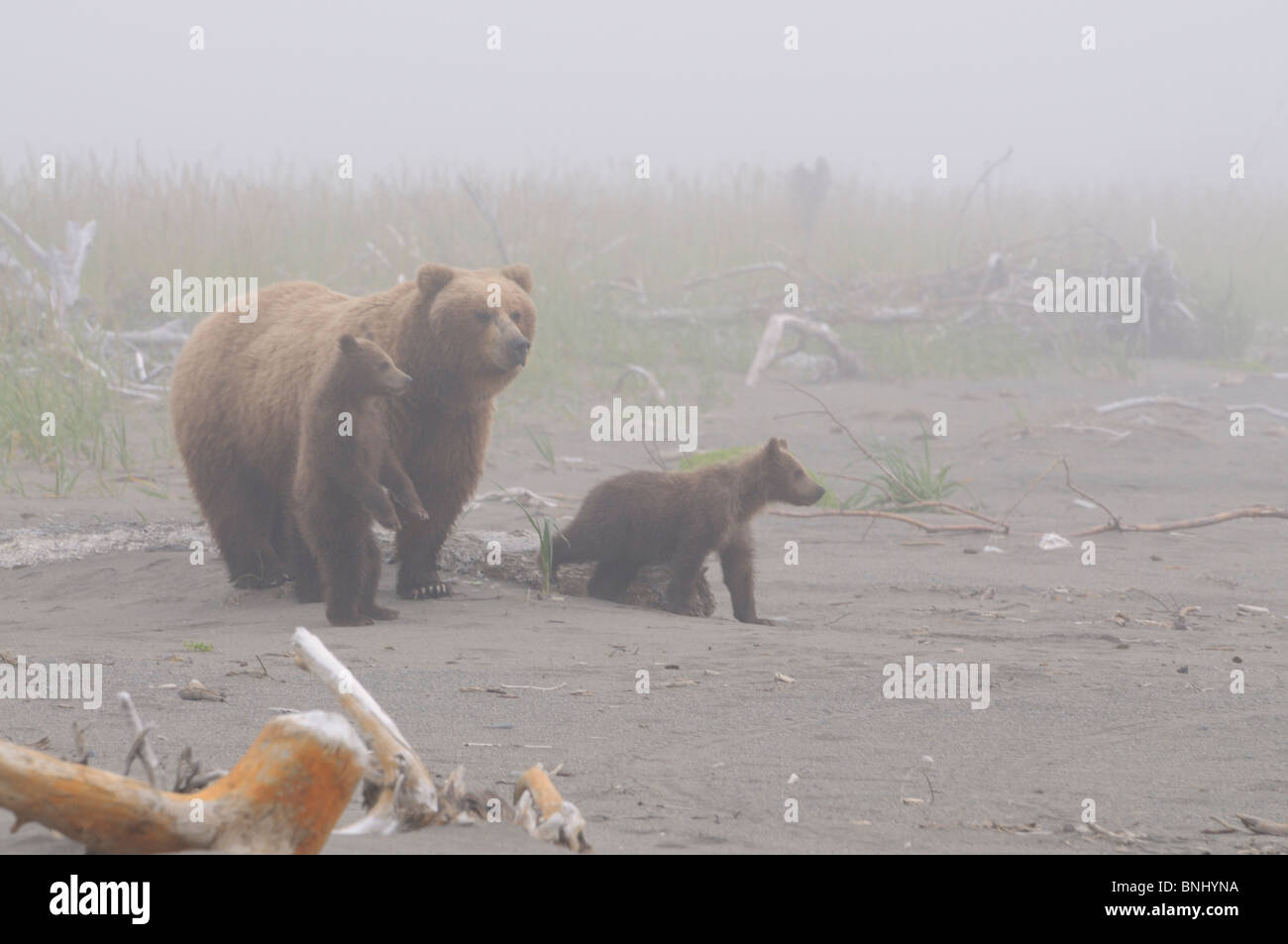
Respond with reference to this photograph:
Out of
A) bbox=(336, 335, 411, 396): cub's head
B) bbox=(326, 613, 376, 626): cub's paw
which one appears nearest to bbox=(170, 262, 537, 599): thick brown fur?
bbox=(336, 335, 411, 396): cub's head

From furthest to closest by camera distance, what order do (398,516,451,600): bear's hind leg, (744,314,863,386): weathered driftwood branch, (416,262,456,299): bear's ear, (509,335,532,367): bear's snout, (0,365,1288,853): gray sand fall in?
(744,314,863,386): weathered driftwood branch < (398,516,451,600): bear's hind leg < (416,262,456,299): bear's ear < (509,335,532,367): bear's snout < (0,365,1288,853): gray sand

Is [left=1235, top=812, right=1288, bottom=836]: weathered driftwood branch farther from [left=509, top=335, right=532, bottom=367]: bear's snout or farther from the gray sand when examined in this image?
[left=509, top=335, right=532, bottom=367]: bear's snout

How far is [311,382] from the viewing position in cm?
605

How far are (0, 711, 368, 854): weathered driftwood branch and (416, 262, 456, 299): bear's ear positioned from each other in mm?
3983

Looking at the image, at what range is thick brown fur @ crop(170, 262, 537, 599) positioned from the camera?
6.17 meters

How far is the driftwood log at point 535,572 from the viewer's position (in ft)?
22.8

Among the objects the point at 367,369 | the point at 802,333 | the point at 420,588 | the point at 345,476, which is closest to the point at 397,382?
the point at 367,369

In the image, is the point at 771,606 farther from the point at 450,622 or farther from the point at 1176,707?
the point at 1176,707

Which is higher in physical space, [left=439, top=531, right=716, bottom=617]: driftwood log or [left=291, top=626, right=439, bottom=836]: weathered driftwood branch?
[left=291, top=626, right=439, bottom=836]: weathered driftwood branch

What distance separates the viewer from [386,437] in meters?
6.05

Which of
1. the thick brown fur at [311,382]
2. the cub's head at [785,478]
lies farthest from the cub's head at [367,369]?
the cub's head at [785,478]

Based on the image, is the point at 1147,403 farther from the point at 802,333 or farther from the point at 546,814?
the point at 546,814

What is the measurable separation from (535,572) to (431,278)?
1583mm

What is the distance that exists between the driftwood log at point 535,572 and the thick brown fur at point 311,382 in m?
0.48
